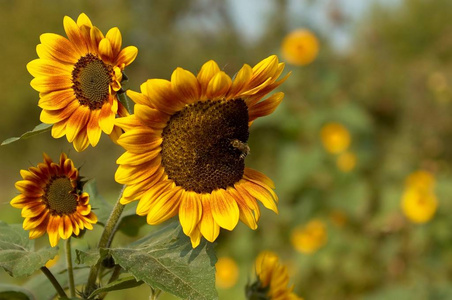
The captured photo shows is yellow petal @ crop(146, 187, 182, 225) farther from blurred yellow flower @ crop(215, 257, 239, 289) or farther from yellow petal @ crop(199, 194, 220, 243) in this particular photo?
blurred yellow flower @ crop(215, 257, 239, 289)

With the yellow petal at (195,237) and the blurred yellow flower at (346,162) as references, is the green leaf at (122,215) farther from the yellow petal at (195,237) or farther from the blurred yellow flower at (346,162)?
the blurred yellow flower at (346,162)

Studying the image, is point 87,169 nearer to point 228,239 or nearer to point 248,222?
point 228,239

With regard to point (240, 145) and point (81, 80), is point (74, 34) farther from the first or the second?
point (240, 145)

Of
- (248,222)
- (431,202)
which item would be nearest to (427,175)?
(431,202)

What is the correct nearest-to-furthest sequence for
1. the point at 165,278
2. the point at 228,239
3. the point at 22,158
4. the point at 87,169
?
the point at 165,278
the point at 228,239
the point at 87,169
the point at 22,158

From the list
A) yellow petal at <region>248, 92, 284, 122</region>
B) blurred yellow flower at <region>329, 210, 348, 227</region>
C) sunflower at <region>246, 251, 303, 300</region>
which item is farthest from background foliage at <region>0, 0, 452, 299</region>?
yellow petal at <region>248, 92, 284, 122</region>

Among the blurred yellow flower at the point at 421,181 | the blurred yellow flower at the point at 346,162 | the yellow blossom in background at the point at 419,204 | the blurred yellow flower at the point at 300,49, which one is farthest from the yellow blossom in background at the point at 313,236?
the blurred yellow flower at the point at 300,49
